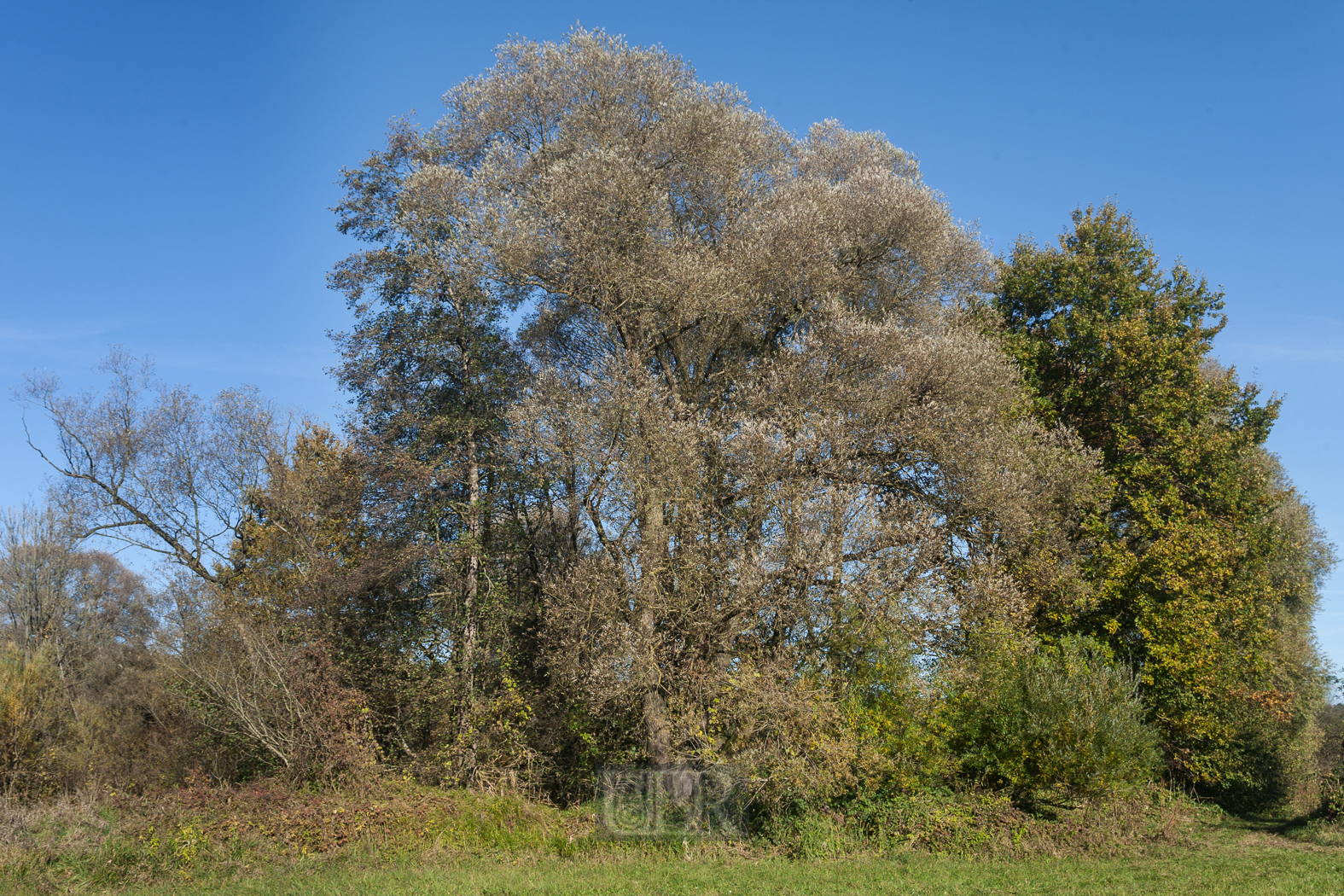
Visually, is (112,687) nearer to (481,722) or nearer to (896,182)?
(481,722)

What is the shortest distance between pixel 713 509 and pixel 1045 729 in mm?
7631

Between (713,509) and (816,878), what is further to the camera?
(713,509)

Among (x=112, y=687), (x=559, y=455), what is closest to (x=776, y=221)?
(x=559, y=455)

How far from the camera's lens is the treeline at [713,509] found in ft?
53.3

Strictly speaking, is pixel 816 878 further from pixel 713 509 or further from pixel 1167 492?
pixel 1167 492

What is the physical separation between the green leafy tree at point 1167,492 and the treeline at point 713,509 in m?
0.12

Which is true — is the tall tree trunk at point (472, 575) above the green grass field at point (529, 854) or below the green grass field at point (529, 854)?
above

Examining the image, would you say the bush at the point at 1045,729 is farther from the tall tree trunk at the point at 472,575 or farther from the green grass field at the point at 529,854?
the tall tree trunk at the point at 472,575

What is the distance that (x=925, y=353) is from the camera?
19531 millimetres

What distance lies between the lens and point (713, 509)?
17797mm

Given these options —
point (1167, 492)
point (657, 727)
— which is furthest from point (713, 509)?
point (1167, 492)

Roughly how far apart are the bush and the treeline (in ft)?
0.29

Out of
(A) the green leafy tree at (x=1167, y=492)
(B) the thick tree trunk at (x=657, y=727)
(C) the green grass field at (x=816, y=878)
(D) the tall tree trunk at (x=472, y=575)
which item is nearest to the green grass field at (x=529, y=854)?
(C) the green grass field at (x=816, y=878)

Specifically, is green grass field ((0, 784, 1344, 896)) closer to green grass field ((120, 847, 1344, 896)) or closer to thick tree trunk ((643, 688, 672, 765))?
green grass field ((120, 847, 1344, 896))
